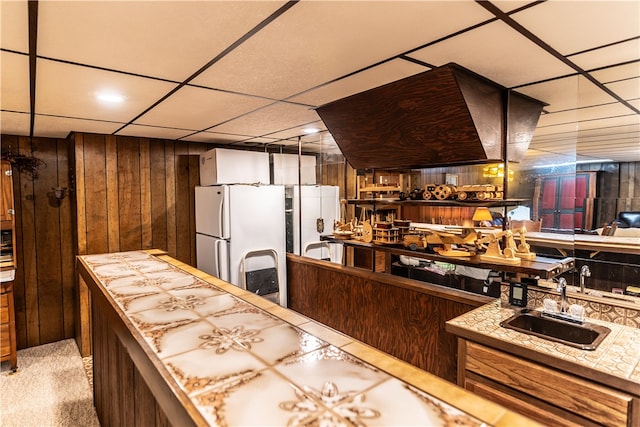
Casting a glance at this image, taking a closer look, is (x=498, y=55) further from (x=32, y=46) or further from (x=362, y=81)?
(x=32, y=46)

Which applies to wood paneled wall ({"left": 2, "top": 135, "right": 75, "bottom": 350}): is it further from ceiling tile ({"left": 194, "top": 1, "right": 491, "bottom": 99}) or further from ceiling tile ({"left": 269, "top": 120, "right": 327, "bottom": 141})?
ceiling tile ({"left": 194, "top": 1, "right": 491, "bottom": 99})

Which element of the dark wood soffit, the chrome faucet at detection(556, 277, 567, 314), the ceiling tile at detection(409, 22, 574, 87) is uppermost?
the ceiling tile at detection(409, 22, 574, 87)

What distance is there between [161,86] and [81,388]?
2.69 metres

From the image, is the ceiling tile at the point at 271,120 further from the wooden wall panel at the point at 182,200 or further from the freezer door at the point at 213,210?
the wooden wall panel at the point at 182,200

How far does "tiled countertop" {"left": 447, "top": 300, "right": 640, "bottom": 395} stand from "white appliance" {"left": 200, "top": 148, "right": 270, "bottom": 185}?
108 inches

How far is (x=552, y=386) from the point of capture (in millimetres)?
1498

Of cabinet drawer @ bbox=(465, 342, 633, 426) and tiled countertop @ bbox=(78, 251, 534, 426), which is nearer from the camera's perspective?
tiled countertop @ bbox=(78, 251, 534, 426)

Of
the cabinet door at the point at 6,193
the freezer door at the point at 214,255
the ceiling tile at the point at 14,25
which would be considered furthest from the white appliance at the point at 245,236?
the ceiling tile at the point at 14,25

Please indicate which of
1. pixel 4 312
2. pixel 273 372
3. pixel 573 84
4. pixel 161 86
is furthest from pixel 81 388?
pixel 573 84

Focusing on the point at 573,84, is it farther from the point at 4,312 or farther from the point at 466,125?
the point at 4,312

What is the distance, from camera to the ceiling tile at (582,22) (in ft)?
3.68

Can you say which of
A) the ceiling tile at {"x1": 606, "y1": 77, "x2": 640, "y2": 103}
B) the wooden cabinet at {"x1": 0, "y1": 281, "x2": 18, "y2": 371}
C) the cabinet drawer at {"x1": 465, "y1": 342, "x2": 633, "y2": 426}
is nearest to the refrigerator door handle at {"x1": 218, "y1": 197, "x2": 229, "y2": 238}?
the wooden cabinet at {"x1": 0, "y1": 281, "x2": 18, "y2": 371}

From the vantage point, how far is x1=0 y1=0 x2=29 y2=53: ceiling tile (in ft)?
3.62

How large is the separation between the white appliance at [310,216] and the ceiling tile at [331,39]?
2.21 meters
